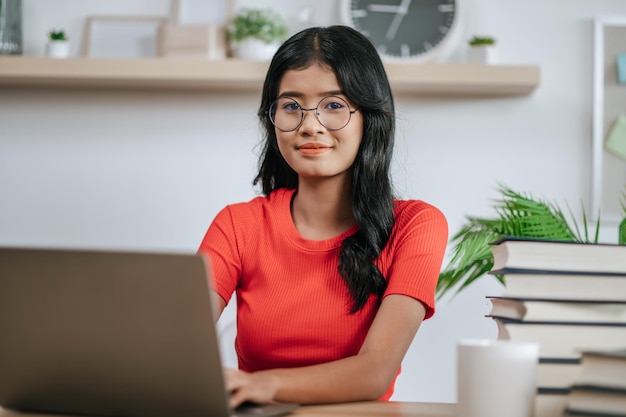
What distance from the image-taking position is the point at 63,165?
2.95 meters

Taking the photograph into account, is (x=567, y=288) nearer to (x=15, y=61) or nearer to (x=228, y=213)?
(x=228, y=213)

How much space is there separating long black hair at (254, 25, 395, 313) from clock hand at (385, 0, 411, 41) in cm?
125

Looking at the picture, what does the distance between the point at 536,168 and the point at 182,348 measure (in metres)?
2.26

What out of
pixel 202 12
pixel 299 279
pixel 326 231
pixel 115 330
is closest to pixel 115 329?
pixel 115 330

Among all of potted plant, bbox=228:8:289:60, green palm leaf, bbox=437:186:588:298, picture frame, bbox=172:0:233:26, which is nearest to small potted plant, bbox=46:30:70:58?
picture frame, bbox=172:0:233:26

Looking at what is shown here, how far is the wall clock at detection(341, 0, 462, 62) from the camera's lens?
2.80m

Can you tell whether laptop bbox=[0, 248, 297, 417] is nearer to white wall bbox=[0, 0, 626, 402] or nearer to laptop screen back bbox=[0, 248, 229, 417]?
laptop screen back bbox=[0, 248, 229, 417]

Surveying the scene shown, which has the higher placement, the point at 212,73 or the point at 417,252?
the point at 212,73

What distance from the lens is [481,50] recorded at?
2738 mm

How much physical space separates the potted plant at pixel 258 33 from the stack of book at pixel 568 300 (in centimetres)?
196

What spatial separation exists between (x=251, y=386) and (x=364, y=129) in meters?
0.71

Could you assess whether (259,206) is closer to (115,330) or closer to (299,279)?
(299,279)

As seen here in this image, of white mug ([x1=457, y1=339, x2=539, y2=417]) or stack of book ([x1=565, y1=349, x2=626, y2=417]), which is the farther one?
white mug ([x1=457, y1=339, x2=539, y2=417])

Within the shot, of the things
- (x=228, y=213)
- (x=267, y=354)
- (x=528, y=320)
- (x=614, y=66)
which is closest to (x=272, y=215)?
(x=228, y=213)
